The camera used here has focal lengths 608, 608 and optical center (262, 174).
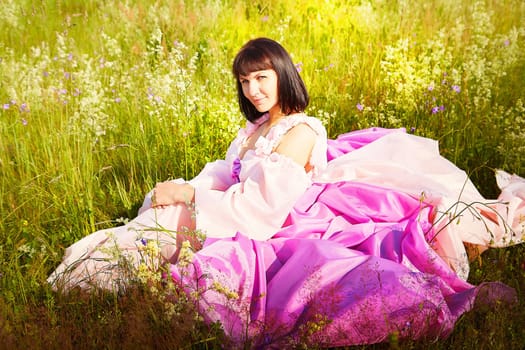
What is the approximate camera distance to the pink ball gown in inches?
84.8

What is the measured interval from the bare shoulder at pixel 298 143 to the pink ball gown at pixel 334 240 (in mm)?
38

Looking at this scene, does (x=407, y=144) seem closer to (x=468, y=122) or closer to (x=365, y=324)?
(x=468, y=122)

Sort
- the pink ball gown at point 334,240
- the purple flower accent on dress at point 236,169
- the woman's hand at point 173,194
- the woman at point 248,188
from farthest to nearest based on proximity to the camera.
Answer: the purple flower accent on dress at point 236,169, the woman's hand at point 173,194, the woman at point 248,188, the pink ball gown at point 334,240

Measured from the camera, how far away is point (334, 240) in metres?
2.70

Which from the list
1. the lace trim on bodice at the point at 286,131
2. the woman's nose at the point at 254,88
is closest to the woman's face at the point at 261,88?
the woman's nose at the point at 254,88

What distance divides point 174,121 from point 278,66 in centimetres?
120

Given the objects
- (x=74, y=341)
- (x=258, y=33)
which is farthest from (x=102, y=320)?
(x=258, y=33)

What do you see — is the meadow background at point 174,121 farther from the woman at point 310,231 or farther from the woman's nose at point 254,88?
the woman's nose at point 254,88

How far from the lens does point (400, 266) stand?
→ 2334mm

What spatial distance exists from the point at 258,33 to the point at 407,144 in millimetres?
2602

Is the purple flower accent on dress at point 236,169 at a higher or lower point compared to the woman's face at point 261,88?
lower

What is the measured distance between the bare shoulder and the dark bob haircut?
168 millimetres

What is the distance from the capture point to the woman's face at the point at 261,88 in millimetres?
2918

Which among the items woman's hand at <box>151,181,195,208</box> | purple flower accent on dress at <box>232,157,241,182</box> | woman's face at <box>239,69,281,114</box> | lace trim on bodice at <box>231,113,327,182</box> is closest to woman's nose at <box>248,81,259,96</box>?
woman's face at <box>239,69,281,114</box>
